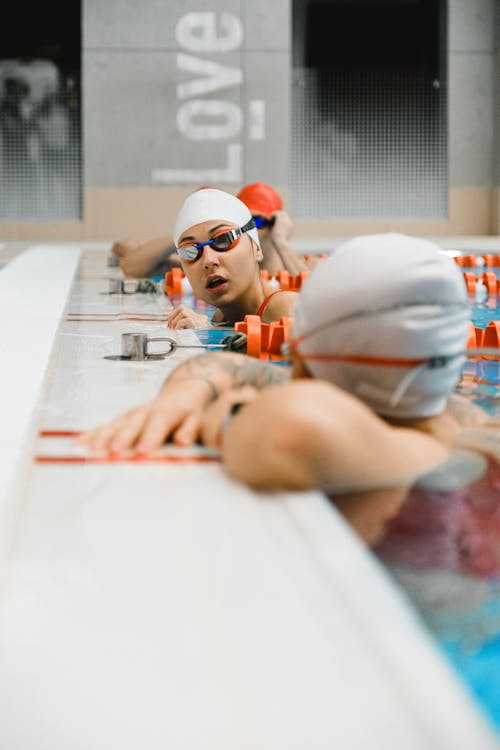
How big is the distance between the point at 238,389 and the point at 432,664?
1.44 m

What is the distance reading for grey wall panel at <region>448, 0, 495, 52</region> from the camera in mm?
17234

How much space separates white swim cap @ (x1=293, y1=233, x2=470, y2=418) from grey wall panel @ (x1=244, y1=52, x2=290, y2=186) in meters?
15.1

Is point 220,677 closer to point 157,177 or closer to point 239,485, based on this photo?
point 239,485

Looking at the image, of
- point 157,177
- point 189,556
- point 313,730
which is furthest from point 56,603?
point 157,177

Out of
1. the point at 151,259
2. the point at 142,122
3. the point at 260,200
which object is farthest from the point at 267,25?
the point at 151,259

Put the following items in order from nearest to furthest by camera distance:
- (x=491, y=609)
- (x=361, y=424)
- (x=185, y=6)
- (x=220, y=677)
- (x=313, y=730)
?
(x=313, y=730)
(x=220, y=677)
(x=491, y=609)
(x=361, y=424)
(x=185, y=6)

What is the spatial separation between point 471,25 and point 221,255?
14419 mm

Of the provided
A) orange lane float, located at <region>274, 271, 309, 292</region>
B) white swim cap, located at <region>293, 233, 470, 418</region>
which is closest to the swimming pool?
white swim cap, located at <region>293, 233, 470, 418</region>

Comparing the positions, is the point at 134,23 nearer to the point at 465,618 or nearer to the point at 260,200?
the point at 260,200

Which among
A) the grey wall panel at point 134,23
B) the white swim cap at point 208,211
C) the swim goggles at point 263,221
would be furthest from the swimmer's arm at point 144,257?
the grey wall panel at point 134,23

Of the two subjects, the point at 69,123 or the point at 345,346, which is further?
the point at 69,123

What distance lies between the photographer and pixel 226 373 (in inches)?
103

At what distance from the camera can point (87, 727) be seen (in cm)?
116

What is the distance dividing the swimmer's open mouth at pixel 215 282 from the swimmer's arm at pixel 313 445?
250cm
